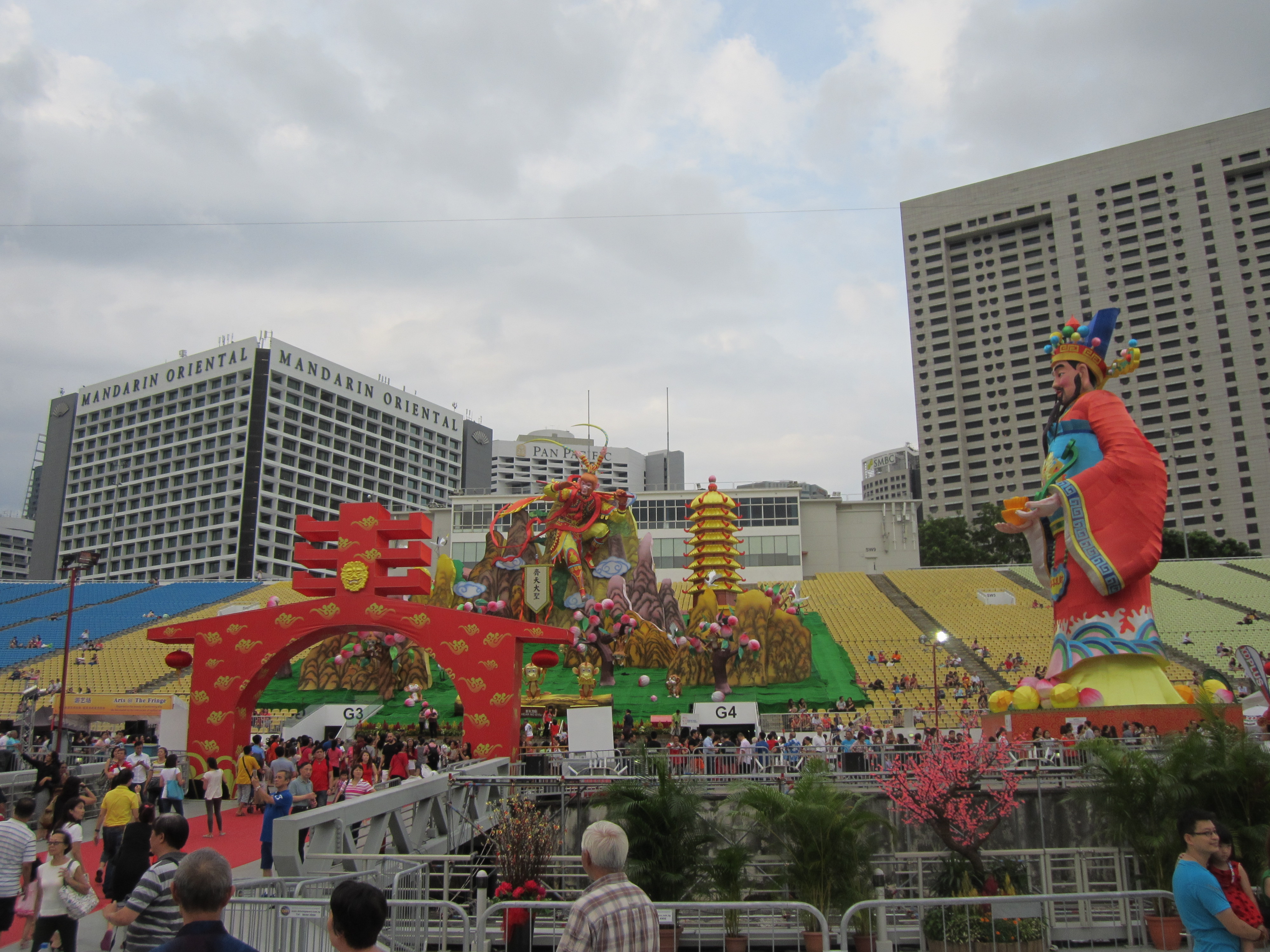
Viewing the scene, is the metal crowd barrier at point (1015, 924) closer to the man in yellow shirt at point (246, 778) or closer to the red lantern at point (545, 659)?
the man in yellow shirt at point (246, 778)

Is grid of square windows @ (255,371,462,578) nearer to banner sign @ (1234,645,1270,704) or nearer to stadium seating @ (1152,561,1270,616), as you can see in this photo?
stadium seating @ (1152,561,1270,616)

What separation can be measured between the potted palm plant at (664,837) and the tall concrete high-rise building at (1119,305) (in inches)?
3403

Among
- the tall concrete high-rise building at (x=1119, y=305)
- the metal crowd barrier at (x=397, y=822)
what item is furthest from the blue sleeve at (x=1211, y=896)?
the tall concrete high-rise building at (x=1119, y=305)

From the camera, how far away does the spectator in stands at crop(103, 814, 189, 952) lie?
526cm

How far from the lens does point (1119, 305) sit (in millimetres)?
101188

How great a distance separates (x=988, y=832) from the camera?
1233 centimetres

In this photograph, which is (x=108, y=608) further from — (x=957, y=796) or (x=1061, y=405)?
(x=957, y=796)

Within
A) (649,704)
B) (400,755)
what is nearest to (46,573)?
(649,704)

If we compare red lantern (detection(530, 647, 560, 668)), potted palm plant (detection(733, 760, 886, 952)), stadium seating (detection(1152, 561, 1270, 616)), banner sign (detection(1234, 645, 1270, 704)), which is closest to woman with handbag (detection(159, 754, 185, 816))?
potted palm plant (detection(733, 760, 886, 952))

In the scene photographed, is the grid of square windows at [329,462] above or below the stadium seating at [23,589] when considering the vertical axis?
above

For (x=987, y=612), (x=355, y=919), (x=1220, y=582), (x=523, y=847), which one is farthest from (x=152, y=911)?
(x=1220, y=582)

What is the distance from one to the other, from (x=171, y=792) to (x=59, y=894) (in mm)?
7631

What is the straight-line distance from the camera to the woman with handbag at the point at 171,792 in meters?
14.5

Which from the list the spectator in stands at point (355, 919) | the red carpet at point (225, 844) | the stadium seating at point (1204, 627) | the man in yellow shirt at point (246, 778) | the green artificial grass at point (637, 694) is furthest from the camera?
the stadium seating at point (1204, 627)
